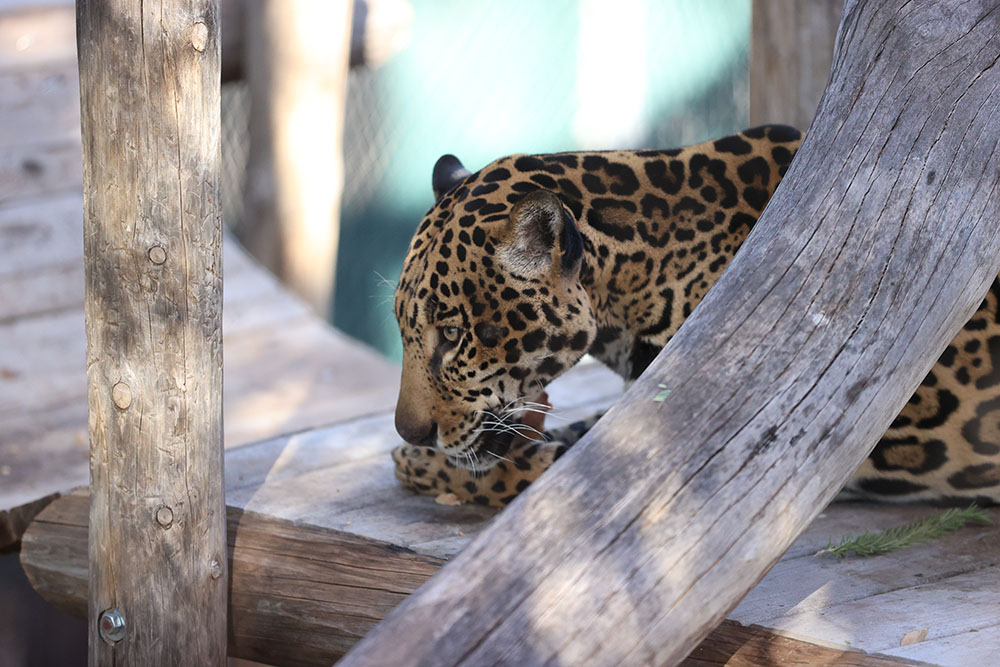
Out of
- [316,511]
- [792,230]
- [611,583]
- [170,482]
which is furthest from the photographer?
[316,511]

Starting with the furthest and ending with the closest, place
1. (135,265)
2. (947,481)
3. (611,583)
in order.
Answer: (947,481) < (135,265) < (611,583)

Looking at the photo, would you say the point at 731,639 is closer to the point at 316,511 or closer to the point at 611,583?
the point at 611,583

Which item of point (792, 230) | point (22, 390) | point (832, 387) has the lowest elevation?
point (22, 390)

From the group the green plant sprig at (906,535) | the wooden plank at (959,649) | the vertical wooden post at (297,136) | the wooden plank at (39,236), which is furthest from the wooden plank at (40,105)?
the wooden plank at (959,649)

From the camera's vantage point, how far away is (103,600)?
9.43 ft

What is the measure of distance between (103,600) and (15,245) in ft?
12.4

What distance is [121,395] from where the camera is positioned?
2678 millimetres

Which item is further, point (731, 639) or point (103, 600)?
point (103, 600)

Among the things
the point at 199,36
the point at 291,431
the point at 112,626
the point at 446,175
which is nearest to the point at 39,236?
the point at 291,431

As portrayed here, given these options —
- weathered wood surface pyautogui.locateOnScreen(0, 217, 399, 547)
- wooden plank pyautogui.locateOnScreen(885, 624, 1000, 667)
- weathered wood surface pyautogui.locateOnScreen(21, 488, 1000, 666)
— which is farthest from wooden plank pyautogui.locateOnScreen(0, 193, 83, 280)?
wooden plank pyautogui.locateOnScreen(885, 624, 1000, 667)

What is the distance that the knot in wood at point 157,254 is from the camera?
258 cm

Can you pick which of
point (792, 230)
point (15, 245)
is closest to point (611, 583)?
point (792, 230)

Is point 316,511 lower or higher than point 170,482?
lower

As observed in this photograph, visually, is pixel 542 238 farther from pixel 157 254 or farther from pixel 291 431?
pixel 291 431
